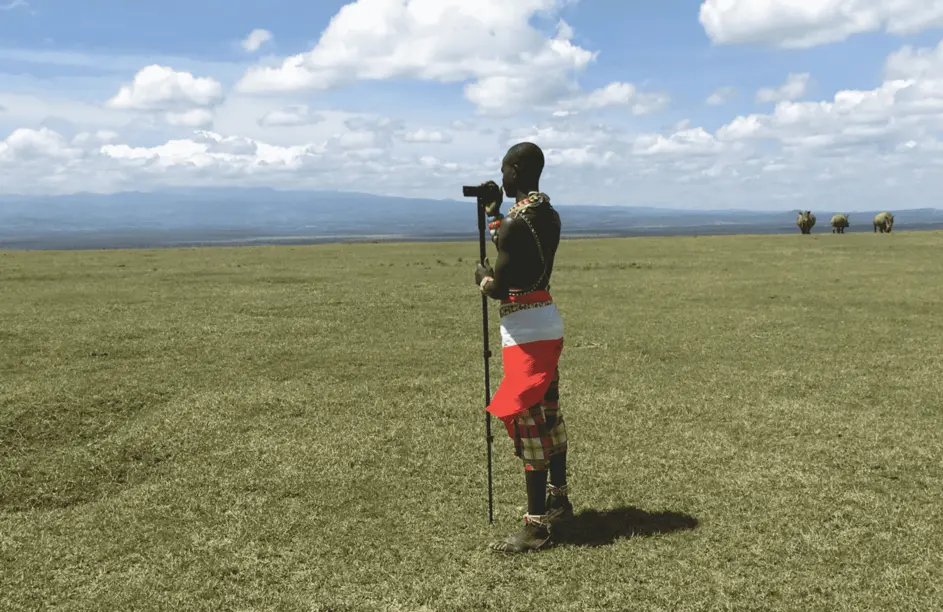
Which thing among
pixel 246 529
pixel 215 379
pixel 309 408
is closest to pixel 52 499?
pixel 246 529

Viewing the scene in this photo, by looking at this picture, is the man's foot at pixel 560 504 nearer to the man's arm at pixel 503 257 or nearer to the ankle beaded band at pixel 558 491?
the ankle beaded band at pixel 558 491

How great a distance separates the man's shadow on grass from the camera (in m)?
6.79

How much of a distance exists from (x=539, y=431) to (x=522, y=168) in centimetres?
251

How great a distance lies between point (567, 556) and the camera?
6438 millimetres

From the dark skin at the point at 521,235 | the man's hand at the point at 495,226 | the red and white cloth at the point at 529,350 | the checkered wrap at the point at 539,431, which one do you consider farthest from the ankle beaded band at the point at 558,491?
the man's hand at the point at 495,226

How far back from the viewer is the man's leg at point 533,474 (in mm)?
6457

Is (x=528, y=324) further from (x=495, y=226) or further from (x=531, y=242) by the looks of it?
(x=495, y=226)

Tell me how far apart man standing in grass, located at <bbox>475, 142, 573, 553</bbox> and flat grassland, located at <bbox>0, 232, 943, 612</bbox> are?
78 centimetres

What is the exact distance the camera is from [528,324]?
630 cm

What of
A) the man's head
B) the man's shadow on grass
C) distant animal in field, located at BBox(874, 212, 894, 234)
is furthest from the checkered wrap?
distant animal in field, located at BBox(874, 212, 894, 234)

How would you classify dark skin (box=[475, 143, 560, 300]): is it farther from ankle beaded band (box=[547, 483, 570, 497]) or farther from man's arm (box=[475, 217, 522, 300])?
ankle beaded band (box=[547, 483, 570, 497])

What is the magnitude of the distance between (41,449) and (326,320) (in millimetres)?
10213

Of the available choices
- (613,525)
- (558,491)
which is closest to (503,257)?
(558,491)

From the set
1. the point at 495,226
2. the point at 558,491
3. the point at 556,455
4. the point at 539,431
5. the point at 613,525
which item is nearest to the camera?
the point at 495,226
